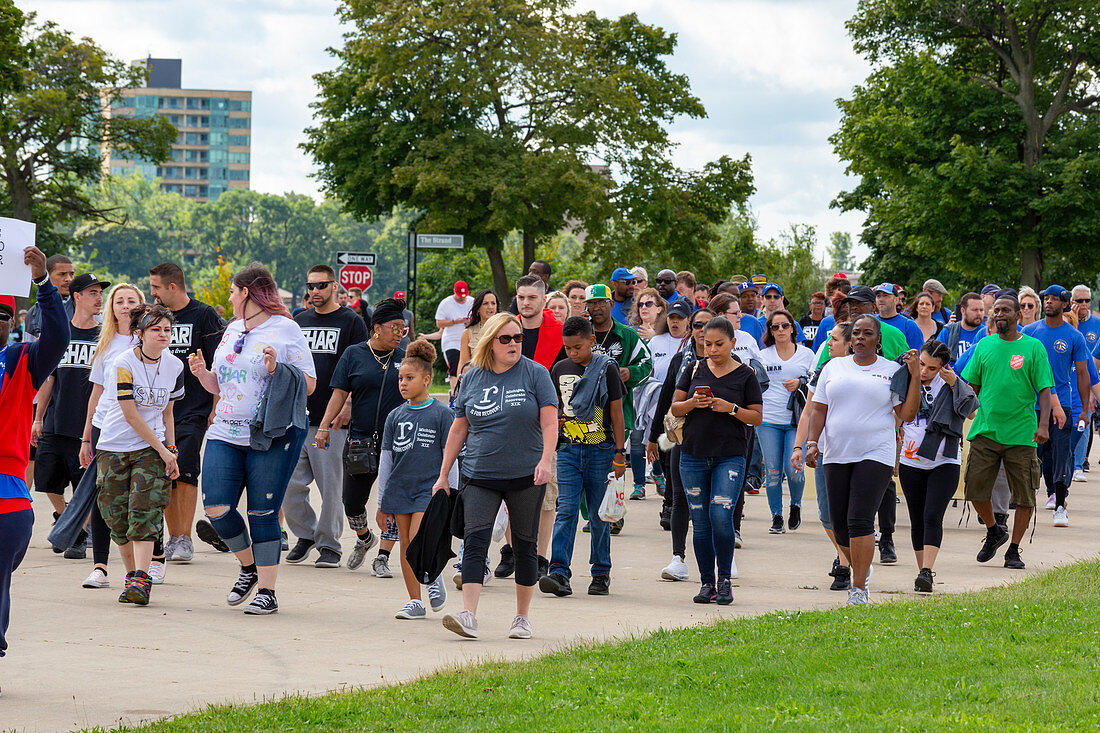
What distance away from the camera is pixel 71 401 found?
1014 centimetres

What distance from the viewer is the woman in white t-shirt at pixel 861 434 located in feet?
27.3

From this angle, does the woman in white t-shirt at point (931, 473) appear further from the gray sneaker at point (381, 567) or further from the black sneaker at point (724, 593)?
the gray sneaker at point (381, 567)

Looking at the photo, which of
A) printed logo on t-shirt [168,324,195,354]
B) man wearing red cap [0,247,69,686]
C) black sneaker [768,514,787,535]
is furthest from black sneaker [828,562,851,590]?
man wearing red cap [0,247,69,686]

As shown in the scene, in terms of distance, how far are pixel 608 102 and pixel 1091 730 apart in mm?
34775

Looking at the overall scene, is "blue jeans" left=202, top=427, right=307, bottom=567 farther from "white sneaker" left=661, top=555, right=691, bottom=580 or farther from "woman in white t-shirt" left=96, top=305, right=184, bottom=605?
"white sneaker" left=661, top=555, right=691, bottom=580

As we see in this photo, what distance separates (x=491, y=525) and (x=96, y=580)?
9.68ft

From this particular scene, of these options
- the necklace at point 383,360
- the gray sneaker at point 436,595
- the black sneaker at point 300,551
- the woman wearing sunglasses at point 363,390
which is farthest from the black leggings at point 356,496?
the gray sneaker at point 436,595

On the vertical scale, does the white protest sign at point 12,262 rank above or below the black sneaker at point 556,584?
above

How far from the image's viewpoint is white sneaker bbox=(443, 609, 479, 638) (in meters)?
7.18

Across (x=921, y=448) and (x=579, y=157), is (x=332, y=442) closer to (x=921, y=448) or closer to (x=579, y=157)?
(x=921, y=448)

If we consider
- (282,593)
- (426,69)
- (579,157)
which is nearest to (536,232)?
(579,157)

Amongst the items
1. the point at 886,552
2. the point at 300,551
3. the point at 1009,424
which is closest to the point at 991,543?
the point at 886,552

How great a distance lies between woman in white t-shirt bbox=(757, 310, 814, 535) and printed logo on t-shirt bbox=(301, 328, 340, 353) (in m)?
3.89

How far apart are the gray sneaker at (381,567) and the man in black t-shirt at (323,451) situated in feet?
2.13
